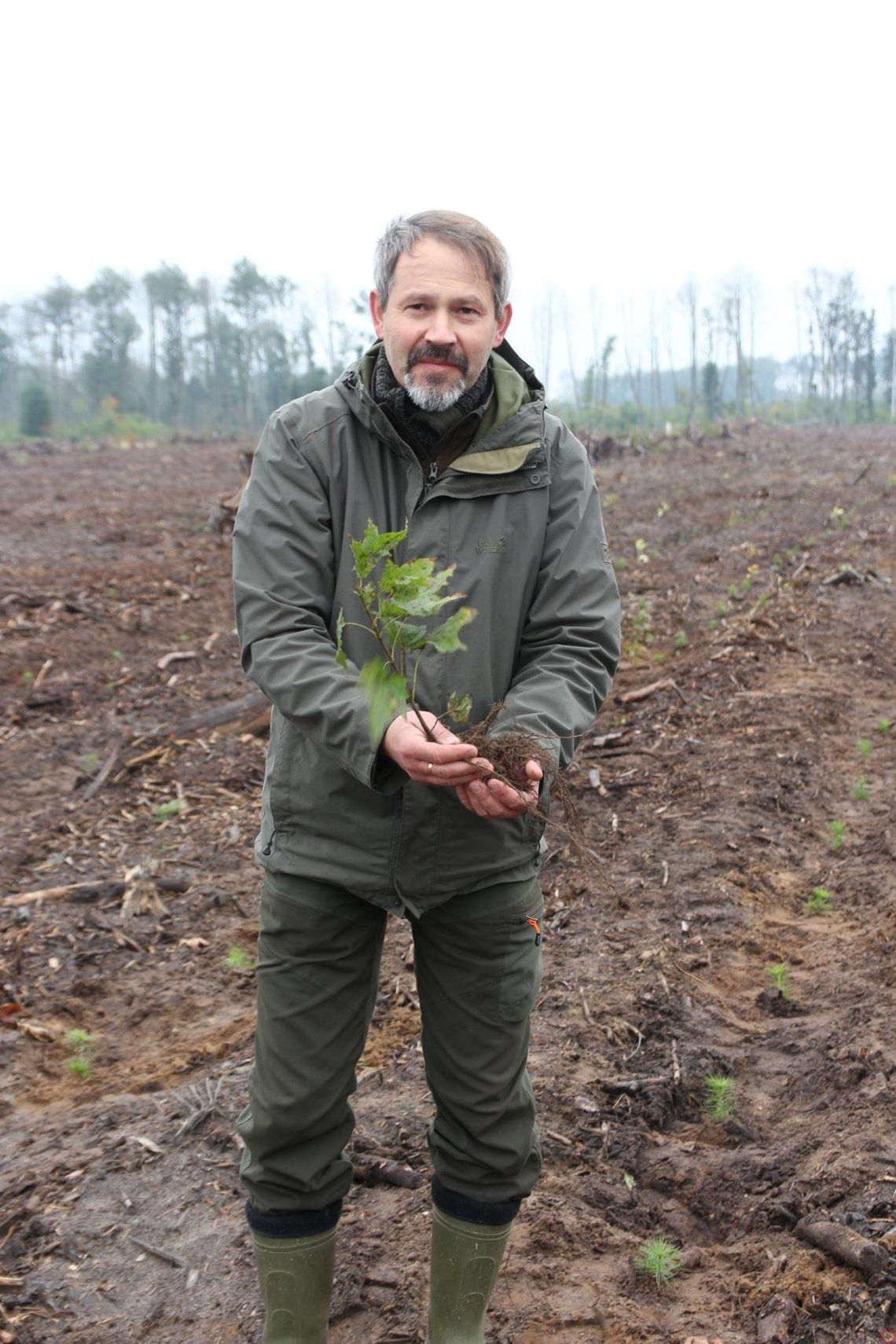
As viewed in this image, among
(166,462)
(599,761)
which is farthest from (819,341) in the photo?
(599,761)

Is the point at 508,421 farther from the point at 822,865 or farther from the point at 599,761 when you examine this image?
the point at 599,761

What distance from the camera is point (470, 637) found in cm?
219

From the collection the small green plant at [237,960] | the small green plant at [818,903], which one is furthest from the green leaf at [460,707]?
the small green plant at [818,903]

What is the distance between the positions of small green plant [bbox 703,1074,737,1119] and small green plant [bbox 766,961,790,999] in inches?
27.0

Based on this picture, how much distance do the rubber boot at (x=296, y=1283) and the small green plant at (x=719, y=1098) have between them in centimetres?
146

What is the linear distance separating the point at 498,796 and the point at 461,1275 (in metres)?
1.19

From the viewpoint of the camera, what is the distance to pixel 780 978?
13.5 feet

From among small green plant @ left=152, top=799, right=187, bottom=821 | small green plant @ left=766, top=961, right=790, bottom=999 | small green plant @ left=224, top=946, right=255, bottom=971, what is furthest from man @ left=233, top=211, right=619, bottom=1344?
small green plant @ left=152, top=799, right=187, bottom=821

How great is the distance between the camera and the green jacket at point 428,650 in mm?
2137

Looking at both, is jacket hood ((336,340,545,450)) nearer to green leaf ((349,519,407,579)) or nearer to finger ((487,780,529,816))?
green leaf ((349,519,407,579))

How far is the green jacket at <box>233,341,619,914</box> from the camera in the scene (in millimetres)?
2137

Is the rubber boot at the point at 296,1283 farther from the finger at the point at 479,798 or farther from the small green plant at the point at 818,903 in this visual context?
the small green plant at the point at 818,903

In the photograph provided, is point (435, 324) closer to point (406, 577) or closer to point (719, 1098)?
point (406, 577)

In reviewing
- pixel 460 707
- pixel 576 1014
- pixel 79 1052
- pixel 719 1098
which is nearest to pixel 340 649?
pixel 460 707
